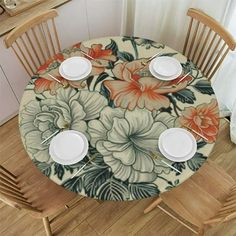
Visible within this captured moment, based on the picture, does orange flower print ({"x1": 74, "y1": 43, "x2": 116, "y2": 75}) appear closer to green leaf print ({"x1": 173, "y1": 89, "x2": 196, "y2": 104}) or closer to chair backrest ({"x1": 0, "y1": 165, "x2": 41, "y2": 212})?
green leaf print ({"x1": 173, "y1": 89, "x2": 196, "y2": 104})

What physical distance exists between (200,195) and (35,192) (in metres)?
0.87

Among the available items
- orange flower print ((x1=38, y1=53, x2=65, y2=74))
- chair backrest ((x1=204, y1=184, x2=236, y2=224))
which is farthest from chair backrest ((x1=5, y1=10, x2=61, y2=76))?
chair backrest ((x1=204, y1=184, x2=236, y2=224))

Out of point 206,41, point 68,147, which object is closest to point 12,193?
point 68,147

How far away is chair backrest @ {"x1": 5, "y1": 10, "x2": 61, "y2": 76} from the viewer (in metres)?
1.60

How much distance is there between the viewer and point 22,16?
174 cm

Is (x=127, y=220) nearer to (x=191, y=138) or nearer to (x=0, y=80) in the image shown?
(x=191, y=138)

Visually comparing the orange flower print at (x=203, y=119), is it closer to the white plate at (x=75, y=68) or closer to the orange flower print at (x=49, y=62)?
the white plate at (x=75, y=68)

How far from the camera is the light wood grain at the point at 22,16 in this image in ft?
5.47

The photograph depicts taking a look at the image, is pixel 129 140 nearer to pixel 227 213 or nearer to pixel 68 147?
pixel 68 147

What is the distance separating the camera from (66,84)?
1.51 metres

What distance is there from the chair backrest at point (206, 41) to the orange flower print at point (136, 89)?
1.22 feet

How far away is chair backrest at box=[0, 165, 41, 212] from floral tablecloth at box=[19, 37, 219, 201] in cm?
19

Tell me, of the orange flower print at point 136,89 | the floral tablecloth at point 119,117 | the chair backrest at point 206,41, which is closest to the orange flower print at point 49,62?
the floral tablecloth at point 119,117

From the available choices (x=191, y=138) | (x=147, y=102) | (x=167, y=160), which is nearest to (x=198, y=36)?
(x=147, y=102)
